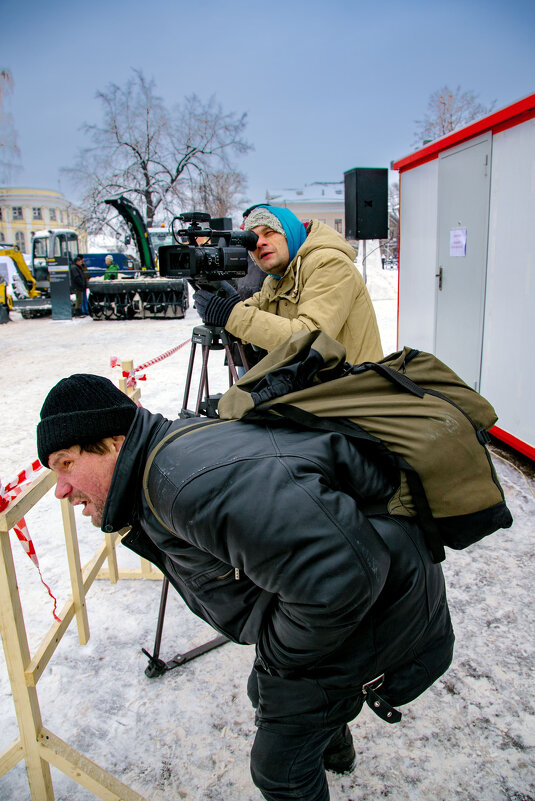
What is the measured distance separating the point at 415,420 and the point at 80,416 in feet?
2.53

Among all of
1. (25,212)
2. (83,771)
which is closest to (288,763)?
(83,771)

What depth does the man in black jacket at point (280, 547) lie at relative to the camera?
1.08 metres

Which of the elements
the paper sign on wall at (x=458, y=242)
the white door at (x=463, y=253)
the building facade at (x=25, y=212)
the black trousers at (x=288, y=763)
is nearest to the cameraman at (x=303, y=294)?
the black trousers at (x=288, y=763)

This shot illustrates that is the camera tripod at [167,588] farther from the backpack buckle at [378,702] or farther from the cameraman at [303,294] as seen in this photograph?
the backpack buckle at [378,702]

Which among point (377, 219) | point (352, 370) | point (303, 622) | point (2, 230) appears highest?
point (2, 230)

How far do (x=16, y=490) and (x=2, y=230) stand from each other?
2889 inches

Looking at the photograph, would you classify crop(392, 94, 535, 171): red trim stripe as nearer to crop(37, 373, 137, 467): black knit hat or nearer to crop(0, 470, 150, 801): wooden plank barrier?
crop(37, 373, 137, 467): black knit hat

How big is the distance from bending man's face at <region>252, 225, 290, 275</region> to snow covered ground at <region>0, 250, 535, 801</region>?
68.9 inches

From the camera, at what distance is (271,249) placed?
7.84 ft

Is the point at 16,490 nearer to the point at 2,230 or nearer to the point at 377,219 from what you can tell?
the point at 377,219

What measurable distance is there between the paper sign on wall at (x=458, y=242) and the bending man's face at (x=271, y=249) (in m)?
3.20

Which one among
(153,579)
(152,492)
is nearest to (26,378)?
(153,579)

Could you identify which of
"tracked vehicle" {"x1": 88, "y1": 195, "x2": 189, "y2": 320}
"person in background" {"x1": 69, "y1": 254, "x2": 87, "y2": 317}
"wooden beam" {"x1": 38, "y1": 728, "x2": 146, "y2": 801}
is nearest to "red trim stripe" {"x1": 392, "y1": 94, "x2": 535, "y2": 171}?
"wooden beam" {"x1": 38, "y1": 728, "x2": 146, "y2": 801}

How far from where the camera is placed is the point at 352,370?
1398mm
